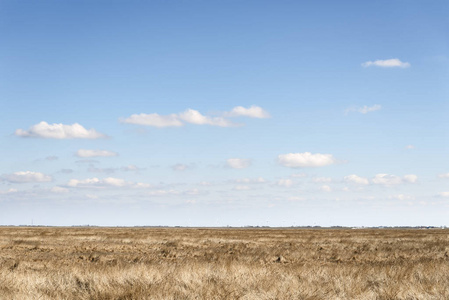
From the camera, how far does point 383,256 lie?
22.7 m

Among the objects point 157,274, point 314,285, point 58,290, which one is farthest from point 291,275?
point 58,290

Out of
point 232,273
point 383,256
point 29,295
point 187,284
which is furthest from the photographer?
point 383,256

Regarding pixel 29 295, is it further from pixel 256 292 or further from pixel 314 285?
pixel 314 285

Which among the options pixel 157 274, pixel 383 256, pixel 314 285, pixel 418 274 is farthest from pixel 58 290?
pixel 383 256

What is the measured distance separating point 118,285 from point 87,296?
696mm

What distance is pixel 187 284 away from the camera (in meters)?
9.36

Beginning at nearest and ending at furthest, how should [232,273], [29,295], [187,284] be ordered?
1. [29,295]
2. [187,284]
3. [232,273]

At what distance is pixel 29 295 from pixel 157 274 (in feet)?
9.70

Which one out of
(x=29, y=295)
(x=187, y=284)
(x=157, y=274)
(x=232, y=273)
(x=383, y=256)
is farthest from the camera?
(x=383, y=256)

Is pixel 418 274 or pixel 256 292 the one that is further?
pixel 418 274

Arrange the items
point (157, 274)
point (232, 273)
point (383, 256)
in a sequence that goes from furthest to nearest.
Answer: point (383, 256), point (232, 273), point (157, 274)

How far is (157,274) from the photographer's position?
10.3 meters

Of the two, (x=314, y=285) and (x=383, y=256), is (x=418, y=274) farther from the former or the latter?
(x=383, y=256)

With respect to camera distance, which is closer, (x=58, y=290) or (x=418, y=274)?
(x=58, y=290)
